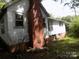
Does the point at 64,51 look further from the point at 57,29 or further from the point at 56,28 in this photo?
the point at 57,29

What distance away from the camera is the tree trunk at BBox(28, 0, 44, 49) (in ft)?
77.0

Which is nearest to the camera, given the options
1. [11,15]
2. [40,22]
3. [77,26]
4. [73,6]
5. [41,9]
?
[73,6]

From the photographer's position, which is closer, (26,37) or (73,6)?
(73,6)

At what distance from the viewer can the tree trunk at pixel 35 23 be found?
2348cm

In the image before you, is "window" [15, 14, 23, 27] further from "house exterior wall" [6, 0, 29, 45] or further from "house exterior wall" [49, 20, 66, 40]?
"house exterior wall" [49, 20, 66, 40]

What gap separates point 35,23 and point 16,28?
7.73ft

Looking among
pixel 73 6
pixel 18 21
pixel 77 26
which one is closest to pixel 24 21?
pixel 18 21

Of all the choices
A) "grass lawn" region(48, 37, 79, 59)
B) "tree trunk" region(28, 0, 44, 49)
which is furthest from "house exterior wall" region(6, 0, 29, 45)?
"grass lawn" region(48, 37, 79, 59)

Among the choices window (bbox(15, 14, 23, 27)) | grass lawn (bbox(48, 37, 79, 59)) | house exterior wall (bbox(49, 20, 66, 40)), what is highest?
window (bbox(15, 14, 23, 27))

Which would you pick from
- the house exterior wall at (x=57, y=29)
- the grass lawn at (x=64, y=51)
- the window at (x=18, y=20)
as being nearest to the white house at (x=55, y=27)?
the house exterior wall at (x=57, y=29)

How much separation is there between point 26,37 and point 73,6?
22.7 ft

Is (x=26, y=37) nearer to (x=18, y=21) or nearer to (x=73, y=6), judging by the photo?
(x=18, y=21)

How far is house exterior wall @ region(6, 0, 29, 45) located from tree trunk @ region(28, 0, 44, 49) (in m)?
0.60

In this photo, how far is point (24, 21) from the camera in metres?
23.7
